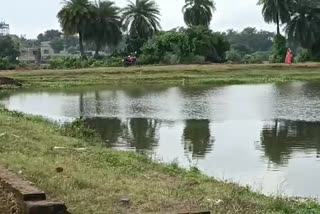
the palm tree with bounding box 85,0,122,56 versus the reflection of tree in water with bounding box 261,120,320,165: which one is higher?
the palm tree with bounding box 85,0,122,56

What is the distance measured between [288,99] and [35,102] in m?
9.44

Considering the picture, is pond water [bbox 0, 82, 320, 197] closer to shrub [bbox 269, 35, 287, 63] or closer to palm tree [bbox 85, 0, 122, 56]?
shrub [bbox 269, 35, 287, 63]

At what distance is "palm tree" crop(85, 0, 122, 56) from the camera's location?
5109cm

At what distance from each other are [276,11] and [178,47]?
28.3 feet

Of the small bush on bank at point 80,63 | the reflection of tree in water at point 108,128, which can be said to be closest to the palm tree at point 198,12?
the small bush on bank at point 80,63

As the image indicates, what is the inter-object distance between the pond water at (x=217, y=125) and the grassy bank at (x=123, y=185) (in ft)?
4.12

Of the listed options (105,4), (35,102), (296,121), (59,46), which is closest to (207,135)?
(296,121)

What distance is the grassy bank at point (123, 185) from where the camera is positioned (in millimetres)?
5008

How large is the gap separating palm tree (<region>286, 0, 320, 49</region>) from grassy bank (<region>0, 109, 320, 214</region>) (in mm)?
39698

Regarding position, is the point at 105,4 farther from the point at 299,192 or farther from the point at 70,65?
the point at 299,192

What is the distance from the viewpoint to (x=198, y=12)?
52125mm

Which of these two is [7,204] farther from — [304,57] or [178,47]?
[304,57]

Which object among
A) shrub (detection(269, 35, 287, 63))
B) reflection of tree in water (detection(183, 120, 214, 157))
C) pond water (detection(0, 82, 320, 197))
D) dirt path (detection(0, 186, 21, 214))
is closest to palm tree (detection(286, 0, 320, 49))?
shrub (detection(269, 35, 287, 63))

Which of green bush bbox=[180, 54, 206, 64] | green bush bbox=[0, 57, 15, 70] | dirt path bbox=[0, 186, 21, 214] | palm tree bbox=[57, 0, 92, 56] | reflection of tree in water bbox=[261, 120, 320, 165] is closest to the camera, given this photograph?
dirt path bbox=[0, 186, 21, 214]
